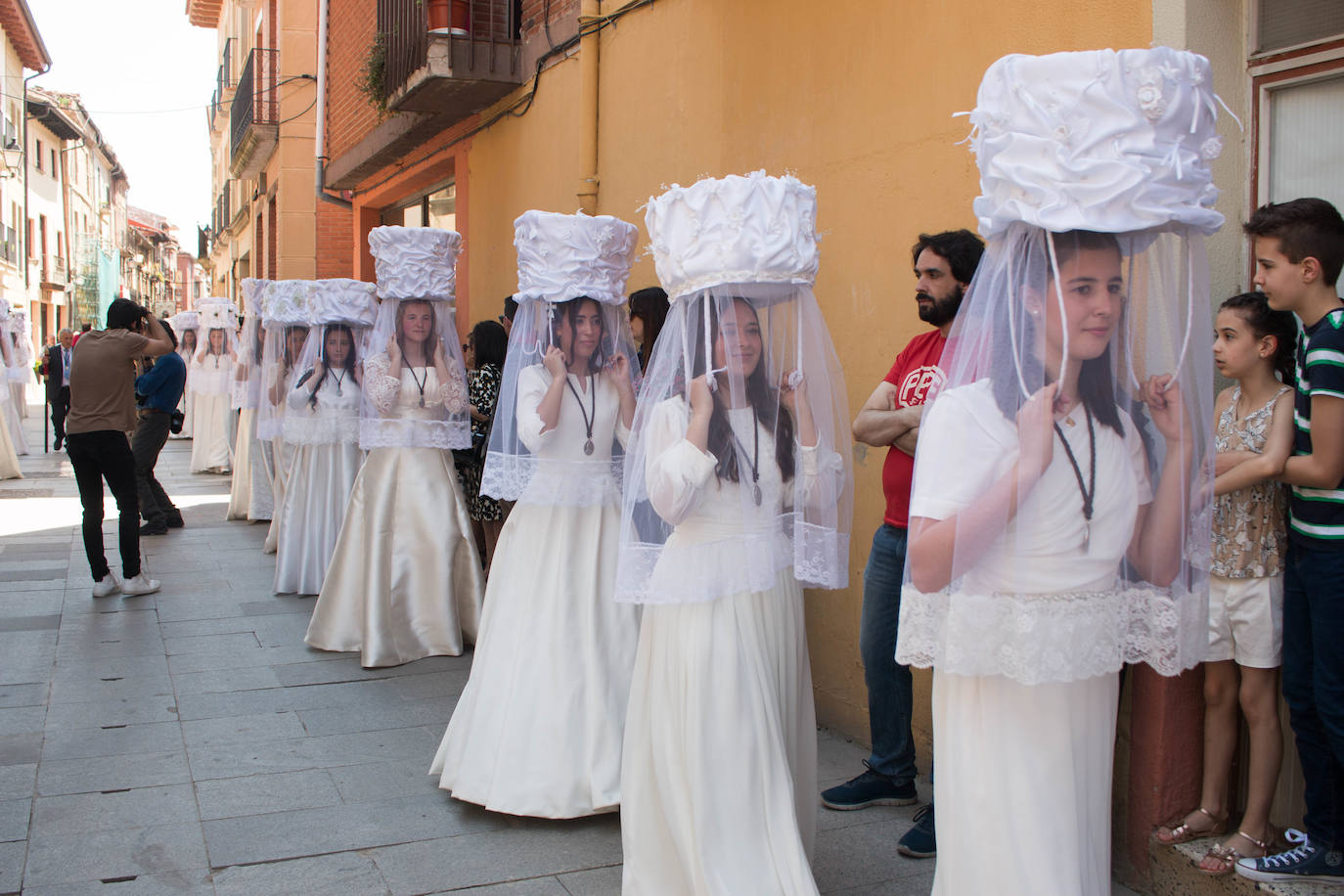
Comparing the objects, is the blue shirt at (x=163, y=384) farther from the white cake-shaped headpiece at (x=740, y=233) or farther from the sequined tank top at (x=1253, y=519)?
the sequined tank top at (x=1253, y=519)

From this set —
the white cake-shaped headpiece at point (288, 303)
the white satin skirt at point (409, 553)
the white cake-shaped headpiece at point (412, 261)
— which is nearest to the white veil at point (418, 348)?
the white cake-shaped headpiece at point (412, 261)

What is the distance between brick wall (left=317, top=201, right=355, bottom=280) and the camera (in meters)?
16.3

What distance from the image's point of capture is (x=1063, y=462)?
233cm

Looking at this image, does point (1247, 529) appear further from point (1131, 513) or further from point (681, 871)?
point (681, 871)

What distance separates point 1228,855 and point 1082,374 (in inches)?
68.3

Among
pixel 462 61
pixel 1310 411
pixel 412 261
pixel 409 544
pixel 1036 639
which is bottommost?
pixel 409 544

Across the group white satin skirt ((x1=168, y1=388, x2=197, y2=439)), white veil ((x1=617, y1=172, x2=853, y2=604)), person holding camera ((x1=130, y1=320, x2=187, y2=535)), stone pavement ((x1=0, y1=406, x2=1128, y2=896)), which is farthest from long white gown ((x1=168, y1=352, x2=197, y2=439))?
white veil ((x1=617, y1=172, x2=853, y2=604))

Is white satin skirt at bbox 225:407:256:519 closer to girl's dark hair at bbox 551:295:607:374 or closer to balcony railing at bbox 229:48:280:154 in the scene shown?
balcony railing at bbox 229:48:280:154

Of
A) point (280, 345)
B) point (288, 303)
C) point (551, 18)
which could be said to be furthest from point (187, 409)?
point (551, 18)

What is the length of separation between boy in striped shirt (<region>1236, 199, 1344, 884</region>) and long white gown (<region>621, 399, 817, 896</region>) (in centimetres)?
131

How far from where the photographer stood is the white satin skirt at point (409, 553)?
6.33m

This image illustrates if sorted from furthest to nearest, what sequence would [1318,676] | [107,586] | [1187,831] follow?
1. [107,586]
2. [1187,831]
3. [1318,676]

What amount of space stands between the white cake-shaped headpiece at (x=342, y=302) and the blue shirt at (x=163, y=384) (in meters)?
3.29

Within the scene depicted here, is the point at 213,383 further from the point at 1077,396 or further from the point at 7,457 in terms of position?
the point at 1077,396
